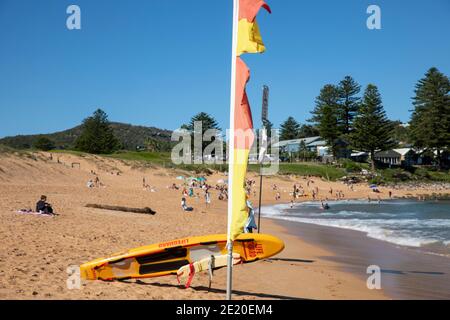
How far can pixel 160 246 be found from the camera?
760cm

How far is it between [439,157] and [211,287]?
75.3 meters

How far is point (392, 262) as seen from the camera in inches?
452

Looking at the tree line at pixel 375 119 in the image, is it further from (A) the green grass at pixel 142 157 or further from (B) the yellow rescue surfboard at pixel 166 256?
(B) the yellow rescue surfboard at pixel 166 256

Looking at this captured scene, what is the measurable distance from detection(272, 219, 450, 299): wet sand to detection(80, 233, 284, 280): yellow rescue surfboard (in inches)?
115

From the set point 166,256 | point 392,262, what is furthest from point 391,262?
point 166,256

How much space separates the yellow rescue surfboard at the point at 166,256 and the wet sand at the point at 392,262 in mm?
2925

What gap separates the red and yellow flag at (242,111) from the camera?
5203 mm

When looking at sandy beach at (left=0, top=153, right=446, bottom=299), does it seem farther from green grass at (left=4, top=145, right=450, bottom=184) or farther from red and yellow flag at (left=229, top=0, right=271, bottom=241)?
green grass at (left=4, top=145, right=450, bottom=184)

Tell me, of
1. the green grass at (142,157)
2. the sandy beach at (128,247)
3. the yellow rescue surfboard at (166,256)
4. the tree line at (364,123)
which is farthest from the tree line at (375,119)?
the yellow rescue surfboard at (166,256)

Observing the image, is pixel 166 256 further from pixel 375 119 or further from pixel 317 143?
pixel 317 143

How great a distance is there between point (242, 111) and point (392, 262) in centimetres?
851

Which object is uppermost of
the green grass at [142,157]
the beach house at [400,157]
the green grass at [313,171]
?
the beach house at [400,157]

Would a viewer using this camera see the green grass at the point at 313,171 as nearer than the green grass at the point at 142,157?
No
